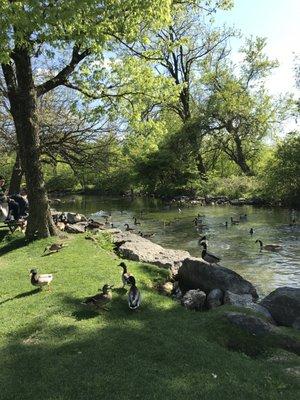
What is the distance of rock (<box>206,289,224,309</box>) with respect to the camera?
1296 cm

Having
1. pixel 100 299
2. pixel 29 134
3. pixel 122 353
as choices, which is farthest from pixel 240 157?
pixel 122 353

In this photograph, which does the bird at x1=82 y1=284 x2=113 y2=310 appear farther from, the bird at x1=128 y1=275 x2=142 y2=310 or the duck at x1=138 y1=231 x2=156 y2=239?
the duck at x1=138 y1=231 x2=156 y2=239

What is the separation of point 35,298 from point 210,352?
5748mm

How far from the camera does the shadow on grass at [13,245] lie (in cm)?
2034

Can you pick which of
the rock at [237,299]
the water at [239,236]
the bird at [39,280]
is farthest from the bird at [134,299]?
the water at [239,236]

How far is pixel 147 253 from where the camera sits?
1875 cm

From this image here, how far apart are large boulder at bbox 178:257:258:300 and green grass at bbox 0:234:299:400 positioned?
1.89 meters

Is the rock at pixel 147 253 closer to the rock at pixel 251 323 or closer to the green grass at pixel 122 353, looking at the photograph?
the green grass at pixel 122 353

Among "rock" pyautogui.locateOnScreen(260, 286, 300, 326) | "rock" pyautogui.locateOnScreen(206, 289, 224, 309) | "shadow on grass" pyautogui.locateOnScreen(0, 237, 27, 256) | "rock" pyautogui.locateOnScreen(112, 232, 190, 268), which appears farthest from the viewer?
"shadow on grass" pyautogui.locateOnScreen(0, 237, 27, 256)

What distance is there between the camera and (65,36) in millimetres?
17047

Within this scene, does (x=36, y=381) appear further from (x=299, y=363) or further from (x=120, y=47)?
(x=120, y=47)

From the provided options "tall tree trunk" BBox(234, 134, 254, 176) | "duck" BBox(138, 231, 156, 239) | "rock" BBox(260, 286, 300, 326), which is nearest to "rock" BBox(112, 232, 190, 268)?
"rock" BBox(260, 286, 300, 326)

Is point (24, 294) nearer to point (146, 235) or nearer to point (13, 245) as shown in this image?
point (13, 245)

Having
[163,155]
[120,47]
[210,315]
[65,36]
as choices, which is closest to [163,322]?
[210,315]
